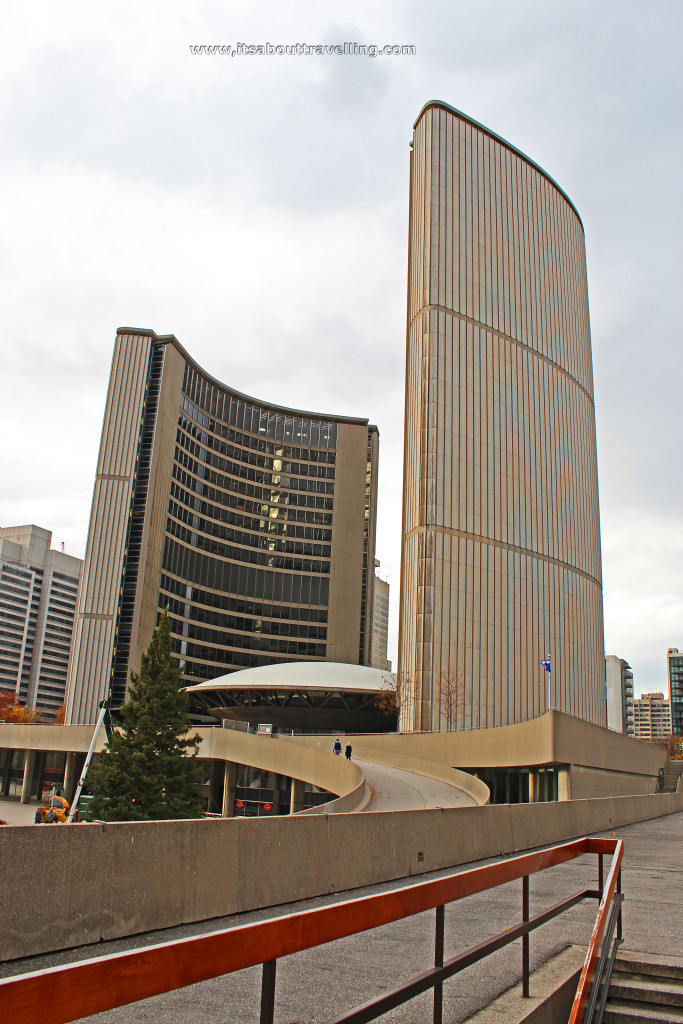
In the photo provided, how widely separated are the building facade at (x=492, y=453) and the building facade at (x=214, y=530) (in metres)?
36.7

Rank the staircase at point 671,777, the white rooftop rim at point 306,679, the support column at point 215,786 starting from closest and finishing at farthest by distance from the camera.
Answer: the support column at point 215,786
the staircase at point 671,777
the white rooftop rim at point 306,679

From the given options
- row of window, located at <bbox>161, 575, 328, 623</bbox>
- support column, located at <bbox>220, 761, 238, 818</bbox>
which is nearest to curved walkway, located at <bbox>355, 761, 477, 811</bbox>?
support column, located at <bbox>220, 761, 238, 818</bbox>

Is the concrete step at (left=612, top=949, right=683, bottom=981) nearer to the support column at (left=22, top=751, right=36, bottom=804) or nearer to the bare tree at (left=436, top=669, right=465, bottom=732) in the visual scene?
the bare tree at (left=436, top=669, right=465, bottom=732)

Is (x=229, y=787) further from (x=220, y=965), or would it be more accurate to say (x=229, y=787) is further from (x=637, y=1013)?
(x=220, y=965)

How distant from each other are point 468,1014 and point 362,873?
19.6ft

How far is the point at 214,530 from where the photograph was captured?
11850cm

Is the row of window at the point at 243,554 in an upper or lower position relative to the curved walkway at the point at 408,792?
upper

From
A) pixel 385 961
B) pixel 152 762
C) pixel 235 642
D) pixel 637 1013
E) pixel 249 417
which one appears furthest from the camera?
pixel 249 417

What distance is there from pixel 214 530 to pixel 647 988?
11433cm

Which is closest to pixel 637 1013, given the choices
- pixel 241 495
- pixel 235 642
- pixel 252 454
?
pixel 235 642

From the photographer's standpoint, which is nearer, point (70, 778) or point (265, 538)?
point (70, 778)

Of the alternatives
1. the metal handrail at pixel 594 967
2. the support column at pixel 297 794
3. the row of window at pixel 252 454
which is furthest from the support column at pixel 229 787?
the metal handrail at pixel 594 967

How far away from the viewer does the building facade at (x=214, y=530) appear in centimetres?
9425

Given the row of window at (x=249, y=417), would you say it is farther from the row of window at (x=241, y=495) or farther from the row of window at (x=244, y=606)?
the row of window at (x=244, y=606)
